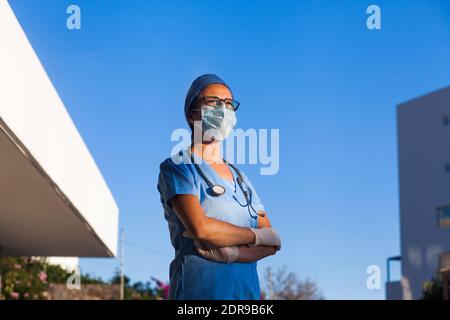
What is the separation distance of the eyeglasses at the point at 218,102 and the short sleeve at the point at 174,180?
6.1 inches

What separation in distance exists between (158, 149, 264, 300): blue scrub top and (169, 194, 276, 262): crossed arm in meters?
0.02

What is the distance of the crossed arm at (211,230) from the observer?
1.85 m

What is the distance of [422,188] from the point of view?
40094 mm

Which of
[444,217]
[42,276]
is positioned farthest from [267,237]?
[444,217]

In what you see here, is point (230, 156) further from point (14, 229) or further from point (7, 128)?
point (14, 229)

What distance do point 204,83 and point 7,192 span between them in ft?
28.4

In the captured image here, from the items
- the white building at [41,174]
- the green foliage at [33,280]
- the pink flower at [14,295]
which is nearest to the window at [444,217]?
the green foliage at [33,280]

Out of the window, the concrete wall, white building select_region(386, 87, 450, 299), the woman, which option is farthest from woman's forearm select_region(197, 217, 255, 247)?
the window

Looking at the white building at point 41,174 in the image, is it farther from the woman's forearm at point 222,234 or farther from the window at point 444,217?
the window at point 444,217

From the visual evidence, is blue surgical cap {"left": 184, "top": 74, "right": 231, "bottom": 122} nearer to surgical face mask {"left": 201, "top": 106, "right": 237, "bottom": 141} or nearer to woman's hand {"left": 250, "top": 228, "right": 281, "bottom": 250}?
surgical face mask {"left": 201, "top": 106, "right": 237, "bottom": 141}

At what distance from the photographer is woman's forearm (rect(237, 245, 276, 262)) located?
1.89 metres

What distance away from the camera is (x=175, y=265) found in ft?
6.17

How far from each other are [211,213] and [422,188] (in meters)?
39.4
